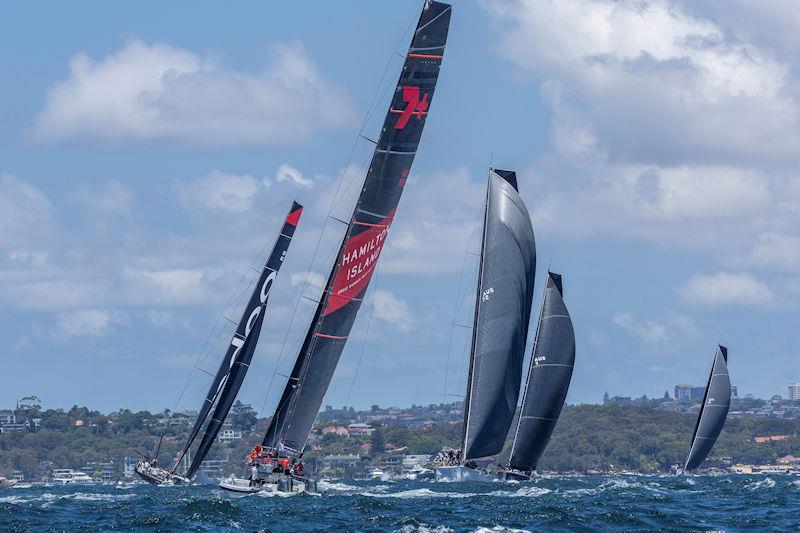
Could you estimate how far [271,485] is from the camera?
199 ft

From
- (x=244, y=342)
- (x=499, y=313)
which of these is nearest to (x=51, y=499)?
(x=244, y=342)

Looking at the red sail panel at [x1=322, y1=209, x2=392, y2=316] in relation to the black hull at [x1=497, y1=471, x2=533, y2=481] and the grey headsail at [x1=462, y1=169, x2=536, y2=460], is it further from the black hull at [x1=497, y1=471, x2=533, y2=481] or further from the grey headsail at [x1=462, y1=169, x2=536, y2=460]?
the black hull at [x1=497, y1=471, x2=533, y2=481]

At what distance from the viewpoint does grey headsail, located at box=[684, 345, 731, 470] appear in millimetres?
109500

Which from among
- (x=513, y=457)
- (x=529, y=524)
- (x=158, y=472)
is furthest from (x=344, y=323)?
(x=158, y=472)

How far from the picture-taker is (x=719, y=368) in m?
109

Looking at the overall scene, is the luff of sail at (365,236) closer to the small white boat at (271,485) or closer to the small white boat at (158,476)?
the small white boat at (271,485)

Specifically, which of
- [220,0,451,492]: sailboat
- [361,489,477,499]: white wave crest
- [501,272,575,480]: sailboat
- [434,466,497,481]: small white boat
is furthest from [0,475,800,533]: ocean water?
[501,272,575,480]: sailboat

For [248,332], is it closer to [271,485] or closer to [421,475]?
[421,475]

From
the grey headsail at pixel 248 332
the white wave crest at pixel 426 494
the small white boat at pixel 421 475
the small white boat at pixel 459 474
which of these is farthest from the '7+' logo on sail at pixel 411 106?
the small white boat at pixel 421 475

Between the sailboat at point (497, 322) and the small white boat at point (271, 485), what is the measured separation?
41.7ft

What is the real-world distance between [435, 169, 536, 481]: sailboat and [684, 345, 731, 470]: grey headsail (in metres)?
38.4

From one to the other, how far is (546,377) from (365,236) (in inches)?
793

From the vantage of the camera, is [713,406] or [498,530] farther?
[713,406]

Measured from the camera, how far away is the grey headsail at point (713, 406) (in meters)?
110
